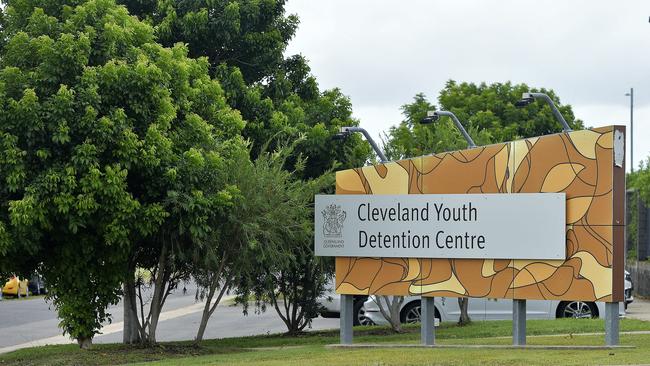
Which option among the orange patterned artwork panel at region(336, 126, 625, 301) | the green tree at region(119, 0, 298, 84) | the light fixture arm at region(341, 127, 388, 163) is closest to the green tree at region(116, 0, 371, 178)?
the green tree at region(119, 0, 298, 84)

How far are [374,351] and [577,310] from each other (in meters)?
10.4

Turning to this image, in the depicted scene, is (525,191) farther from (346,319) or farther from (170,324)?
(170,324)

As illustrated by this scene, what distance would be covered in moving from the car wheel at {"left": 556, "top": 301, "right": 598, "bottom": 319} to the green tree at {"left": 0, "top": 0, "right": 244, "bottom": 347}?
10.2 metres

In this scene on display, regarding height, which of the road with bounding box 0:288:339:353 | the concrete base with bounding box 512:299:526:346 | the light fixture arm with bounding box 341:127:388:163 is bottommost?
the road with bounding box 0:288:339:353

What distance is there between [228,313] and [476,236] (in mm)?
23011

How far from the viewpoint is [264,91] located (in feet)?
87.9

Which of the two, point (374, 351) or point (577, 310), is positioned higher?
point (577, 310)

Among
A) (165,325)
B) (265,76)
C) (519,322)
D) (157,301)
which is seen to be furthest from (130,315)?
(165,325)

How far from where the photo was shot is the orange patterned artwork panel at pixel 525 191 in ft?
53.7

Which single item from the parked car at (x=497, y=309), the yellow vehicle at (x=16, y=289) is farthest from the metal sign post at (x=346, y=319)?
the yellow vehicle at (x=16, y=289)

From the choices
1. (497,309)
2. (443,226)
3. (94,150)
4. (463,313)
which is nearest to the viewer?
(443,226)

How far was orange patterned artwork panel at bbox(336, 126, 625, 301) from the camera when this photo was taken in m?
16.4

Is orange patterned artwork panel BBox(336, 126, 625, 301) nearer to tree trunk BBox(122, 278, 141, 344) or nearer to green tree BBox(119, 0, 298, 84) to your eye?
tree trunk BBox(122, 278, 141, 344)

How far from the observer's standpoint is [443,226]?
18.2 metres
